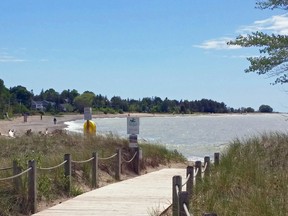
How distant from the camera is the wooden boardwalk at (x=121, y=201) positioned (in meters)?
10.6

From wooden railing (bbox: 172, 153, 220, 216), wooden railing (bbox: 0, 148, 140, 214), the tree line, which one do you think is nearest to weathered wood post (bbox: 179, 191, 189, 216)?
wooden railing (bbox: 172, 153, 220, 216)

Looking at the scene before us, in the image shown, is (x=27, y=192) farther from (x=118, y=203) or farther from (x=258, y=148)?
(x=258, y=148)

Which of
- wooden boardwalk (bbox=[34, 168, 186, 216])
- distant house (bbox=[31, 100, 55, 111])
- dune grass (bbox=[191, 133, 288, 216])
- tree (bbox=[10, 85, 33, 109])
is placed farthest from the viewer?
distant house (bbox=[31, 100, 55, 111])

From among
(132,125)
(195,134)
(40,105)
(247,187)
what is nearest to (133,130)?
(132,125)

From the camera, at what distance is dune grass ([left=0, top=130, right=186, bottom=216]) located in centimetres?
1107

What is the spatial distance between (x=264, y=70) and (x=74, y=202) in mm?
6299

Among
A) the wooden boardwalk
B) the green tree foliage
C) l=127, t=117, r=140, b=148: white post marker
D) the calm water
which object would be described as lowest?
the calm water

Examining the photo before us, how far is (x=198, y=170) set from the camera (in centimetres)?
1192

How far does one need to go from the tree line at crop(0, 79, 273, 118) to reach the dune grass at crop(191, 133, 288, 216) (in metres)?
136

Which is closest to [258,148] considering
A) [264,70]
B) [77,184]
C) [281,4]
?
[264,70]

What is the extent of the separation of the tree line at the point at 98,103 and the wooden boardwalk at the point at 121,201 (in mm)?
135716

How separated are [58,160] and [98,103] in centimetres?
15301

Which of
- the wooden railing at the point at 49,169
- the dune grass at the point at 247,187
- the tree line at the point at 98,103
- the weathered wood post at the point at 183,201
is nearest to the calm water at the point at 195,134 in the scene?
the dune grass at the point at 247,187

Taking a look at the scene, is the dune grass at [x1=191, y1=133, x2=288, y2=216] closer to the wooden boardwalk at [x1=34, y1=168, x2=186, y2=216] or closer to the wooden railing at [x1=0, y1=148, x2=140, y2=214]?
the wooden boardwalk at [x1=34, y1=168, x2=186, y2=216]
